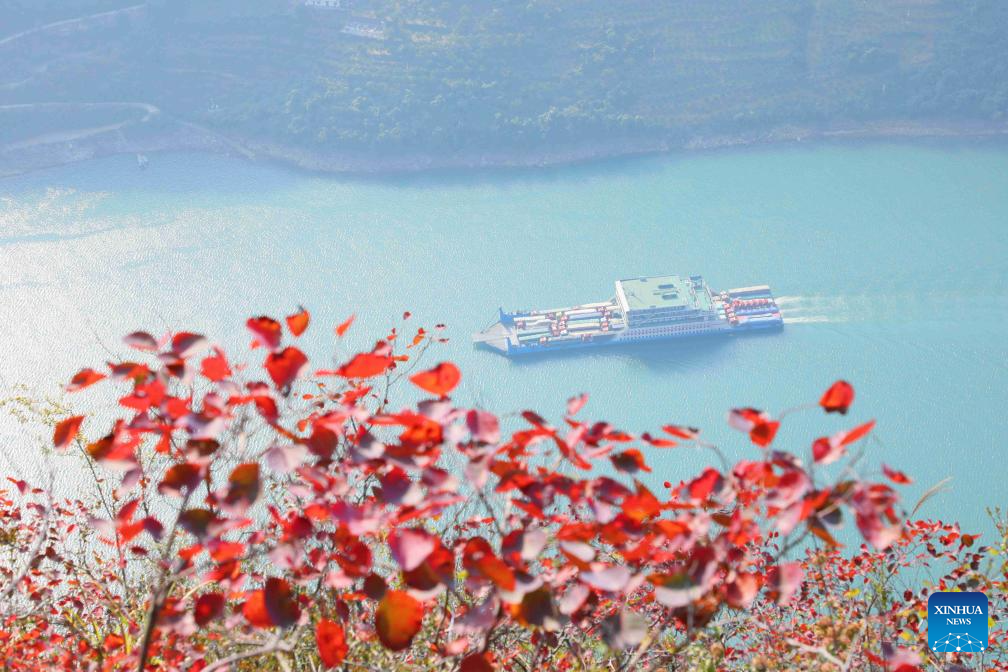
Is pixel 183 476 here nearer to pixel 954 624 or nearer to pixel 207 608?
pixel 207 608

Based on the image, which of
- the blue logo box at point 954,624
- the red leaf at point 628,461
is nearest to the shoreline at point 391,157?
the blue logo box at point 954,624

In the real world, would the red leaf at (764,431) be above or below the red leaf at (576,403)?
below

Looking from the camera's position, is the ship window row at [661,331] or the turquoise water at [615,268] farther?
the ship window row at [661,331]

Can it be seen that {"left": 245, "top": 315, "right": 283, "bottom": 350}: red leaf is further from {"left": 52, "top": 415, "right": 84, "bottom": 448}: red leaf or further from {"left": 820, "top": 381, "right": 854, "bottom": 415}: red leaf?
{"left": 820, "top": 381, "right": 854, "bottom": 415}: red leaf

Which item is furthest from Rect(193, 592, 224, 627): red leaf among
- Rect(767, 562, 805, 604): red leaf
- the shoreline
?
the shoreline

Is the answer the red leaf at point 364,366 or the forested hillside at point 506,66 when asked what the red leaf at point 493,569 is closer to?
the red leaf at point 364,366

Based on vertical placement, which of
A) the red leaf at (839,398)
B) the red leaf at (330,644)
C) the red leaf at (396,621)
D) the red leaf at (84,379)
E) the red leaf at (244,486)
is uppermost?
the red leaf at (84,379)

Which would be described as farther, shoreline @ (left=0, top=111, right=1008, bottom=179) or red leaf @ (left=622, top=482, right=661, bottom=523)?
shoreline @ (left=0, top=111, right=1008, bottom=179)
